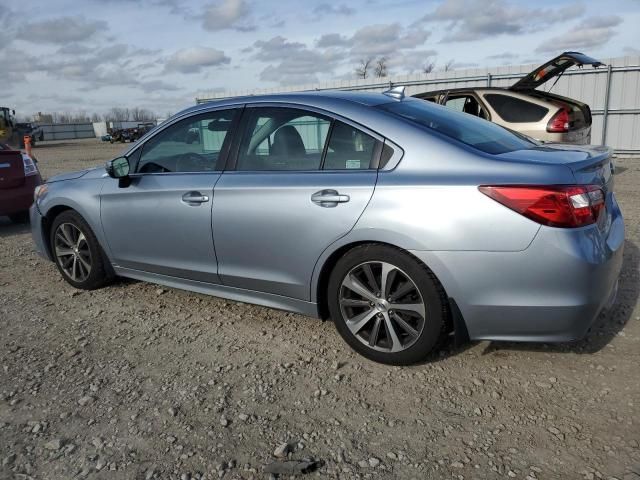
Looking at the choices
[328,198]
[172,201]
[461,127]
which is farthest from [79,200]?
[461,127]

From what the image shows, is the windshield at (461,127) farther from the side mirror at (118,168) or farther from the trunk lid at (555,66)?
the trunk lid at (555,66)

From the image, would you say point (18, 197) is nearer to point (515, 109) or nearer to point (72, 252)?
point (72, 252)

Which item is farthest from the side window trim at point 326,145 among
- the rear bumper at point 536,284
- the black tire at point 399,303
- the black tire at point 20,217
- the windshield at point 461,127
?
the black tire at point 20,217

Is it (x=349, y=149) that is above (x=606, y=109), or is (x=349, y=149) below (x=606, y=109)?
above

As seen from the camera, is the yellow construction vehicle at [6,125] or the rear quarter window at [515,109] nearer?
the rear quarter window at [515,109]

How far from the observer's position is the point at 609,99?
45.8ft

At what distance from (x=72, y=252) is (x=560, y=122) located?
6.75 m

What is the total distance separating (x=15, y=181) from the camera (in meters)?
7.26

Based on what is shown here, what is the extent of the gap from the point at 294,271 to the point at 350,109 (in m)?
1.03

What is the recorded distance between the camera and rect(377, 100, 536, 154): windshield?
2.97m

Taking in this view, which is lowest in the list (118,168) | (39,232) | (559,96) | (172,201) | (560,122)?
(39,232)

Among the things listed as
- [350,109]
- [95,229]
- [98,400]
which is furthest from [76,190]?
[350,109]

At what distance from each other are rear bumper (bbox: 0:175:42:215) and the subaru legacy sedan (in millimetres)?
4024

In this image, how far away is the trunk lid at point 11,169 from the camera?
280 inches
